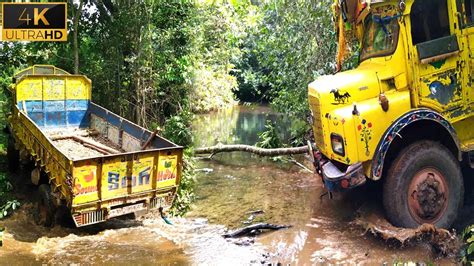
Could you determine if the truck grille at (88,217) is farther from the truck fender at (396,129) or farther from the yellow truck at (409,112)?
the truck fender at (396,129)

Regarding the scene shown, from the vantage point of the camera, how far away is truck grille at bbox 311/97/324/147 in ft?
20.7

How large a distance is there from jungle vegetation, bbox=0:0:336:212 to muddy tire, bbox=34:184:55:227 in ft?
10.0

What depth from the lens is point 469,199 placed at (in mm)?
6832

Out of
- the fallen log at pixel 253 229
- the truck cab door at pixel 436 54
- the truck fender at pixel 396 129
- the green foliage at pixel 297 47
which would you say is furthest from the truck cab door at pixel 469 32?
the green foliage at pixel 297 47

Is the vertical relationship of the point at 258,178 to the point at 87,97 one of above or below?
below

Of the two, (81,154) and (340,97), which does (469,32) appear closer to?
(340,97)

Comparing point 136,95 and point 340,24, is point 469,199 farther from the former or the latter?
point 136,95

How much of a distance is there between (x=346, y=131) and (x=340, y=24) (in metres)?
2.23

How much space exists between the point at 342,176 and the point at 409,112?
3.75 feet

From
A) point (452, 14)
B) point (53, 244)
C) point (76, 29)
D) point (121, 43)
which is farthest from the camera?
point (121, 43)

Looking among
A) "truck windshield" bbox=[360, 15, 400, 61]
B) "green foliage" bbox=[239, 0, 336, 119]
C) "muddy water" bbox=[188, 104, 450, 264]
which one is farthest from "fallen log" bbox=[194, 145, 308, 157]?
"truck windshield" bbox=[360, 15, 400, 61]

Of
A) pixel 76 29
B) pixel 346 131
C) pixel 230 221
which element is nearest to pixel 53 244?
pixel 230 221

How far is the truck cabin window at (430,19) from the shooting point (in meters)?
5.95

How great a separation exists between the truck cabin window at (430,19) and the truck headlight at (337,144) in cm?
164
